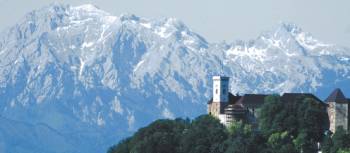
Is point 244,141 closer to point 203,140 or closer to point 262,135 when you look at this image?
point 262,135

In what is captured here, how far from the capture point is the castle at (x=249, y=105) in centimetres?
18062

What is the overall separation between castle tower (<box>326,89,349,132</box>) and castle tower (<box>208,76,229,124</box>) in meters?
17.6

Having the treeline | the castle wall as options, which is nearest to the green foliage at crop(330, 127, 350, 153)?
the treeline

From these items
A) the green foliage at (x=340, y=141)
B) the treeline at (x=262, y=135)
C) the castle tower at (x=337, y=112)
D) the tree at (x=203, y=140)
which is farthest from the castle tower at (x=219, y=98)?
the green foliage at (x=340, y=141)

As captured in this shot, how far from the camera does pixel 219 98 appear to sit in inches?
7662

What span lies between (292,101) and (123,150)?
1023 inches

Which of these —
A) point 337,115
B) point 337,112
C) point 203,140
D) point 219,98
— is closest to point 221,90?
point 219,98

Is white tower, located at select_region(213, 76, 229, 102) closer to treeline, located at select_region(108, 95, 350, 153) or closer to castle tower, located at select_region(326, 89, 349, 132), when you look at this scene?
treeline, located at select_region(108, 95, 350, 153)

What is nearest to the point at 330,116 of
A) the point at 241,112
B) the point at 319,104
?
the point at 319,104

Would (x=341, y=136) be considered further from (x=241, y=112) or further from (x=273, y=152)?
(x=241, y=112)

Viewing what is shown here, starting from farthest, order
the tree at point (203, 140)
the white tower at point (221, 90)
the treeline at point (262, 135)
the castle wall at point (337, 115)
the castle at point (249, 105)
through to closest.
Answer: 1. the white tower at point (221, 90)
2. the castle at point (249, 105)
3. the castle wall at point (337, 115)
4. the tree at point (203, 140)
5. the treeline at point (262, 135)

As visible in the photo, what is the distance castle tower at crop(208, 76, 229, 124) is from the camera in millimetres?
192375

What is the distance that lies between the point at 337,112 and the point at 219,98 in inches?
861

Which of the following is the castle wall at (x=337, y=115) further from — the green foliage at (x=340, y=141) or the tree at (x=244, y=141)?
the tree at (x=244, y=141)
